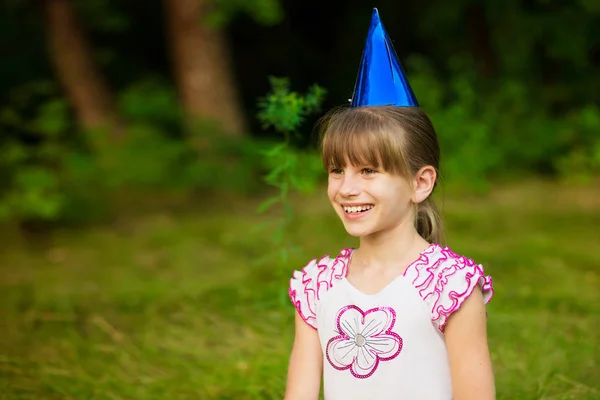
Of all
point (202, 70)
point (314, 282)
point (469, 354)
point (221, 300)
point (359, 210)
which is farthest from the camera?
point (202, 70)

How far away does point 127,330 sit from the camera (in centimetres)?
419

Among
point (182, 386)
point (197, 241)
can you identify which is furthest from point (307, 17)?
point (182, 386)

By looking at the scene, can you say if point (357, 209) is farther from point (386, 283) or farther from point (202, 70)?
point (202, 70)

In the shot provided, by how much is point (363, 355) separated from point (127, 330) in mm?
2319

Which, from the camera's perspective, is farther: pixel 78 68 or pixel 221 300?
pixel 78 68

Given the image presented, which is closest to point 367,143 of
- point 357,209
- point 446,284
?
point 357,209

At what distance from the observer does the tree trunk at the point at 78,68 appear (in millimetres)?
8133

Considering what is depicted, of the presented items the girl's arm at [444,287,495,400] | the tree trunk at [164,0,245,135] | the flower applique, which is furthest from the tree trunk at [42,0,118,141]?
the girl's arm at [444,287,495,400]

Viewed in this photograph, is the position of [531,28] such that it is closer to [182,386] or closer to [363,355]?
[182,386]

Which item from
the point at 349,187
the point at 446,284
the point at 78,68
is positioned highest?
the point at 78,68

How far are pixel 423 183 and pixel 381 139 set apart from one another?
0.19m

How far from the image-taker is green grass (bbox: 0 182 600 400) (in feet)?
11.0

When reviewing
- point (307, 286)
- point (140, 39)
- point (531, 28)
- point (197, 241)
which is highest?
point (140, 39)

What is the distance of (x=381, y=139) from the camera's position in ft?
6.94
